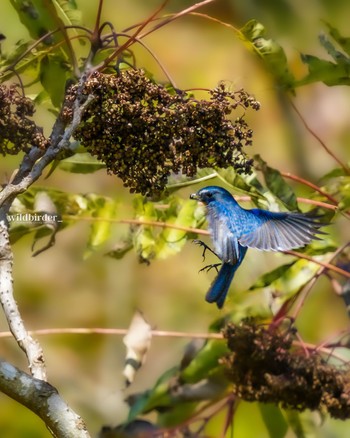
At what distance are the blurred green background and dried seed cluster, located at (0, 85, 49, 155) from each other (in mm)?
3278

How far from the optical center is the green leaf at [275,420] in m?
4.16

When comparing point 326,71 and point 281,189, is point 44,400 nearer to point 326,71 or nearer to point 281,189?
point 281,189

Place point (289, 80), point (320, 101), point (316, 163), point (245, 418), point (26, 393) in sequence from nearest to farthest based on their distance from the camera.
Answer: point (26, 393)
point (289, 80)
point (245, 418)
point (316, 163)
point (320, 101)

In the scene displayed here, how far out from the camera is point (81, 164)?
12.4 ft

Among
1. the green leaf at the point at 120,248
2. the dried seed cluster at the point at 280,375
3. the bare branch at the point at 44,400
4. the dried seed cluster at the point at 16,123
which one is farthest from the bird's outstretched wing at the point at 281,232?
the bare branch at the point at 44,400

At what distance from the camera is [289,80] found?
3.51 metres

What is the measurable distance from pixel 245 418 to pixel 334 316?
2.00m

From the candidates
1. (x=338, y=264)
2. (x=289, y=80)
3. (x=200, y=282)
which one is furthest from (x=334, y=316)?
(x=289, y=80)

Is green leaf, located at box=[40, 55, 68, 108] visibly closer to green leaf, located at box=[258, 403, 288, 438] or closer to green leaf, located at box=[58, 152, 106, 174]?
green leaf, located at box=[58, 152, 106, 174]

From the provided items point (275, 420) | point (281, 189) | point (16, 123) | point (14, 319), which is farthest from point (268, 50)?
point (275, 420)

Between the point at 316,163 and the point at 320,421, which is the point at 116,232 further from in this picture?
the point at 316,163

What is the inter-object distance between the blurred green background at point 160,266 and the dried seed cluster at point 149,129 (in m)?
3.39

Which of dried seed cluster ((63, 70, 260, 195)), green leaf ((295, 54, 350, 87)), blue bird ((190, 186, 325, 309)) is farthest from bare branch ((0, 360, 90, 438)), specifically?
green leaf ((295, 54, 350, 87))

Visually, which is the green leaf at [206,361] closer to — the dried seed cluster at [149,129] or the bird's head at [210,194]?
Answer: the bird's head at [210,194]
